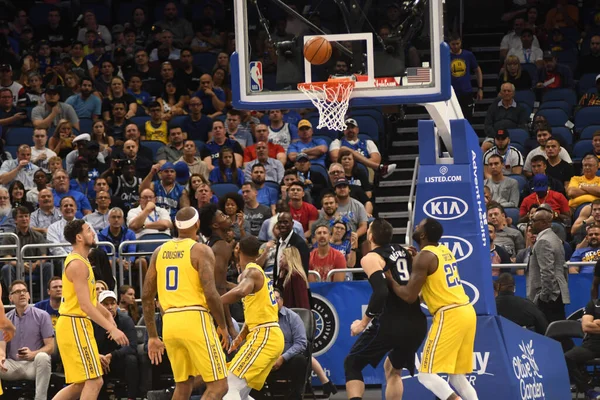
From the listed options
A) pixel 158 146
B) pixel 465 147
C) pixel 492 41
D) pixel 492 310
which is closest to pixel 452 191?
pixel 465 147

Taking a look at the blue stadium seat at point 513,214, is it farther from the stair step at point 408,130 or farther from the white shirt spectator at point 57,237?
the white shirt spectator at point 57,237

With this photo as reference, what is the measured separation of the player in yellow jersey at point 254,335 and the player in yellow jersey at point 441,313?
47.9 inches

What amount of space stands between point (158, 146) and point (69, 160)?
1426mm

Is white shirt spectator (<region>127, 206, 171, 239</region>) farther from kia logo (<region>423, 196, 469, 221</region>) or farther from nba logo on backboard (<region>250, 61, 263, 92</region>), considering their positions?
kia logo (<region>423, 196, 469, 221</region>)

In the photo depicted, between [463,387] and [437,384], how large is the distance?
30cm

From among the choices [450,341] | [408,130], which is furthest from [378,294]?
[408,130]

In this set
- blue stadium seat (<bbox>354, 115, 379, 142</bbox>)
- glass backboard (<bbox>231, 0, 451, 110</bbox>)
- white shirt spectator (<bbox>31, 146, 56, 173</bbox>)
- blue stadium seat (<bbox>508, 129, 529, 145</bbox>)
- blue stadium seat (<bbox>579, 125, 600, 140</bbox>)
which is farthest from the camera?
blue stadium seat (<bbox>354, 115, 379, 142</bbox>)

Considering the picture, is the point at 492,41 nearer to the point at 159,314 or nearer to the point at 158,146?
the point at 158,146

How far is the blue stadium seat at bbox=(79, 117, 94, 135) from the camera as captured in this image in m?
19.0

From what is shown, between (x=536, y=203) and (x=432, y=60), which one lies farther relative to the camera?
(x=536, y=203)

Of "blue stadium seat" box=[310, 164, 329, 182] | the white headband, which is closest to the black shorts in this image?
the white headband

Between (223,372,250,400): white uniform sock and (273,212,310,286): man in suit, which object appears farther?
(273,212,310,286): man in suit

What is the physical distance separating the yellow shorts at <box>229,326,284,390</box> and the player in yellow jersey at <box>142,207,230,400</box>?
2.13ft

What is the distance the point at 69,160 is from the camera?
58.4 feet
